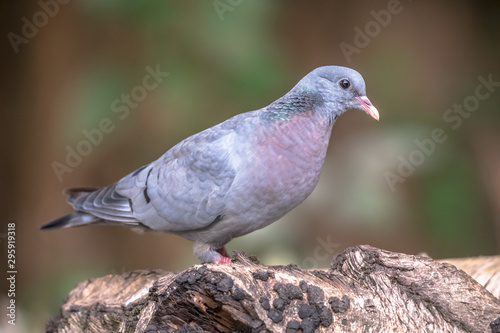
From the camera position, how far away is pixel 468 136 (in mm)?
6004

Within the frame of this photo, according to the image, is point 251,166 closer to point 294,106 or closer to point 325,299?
point 294,106

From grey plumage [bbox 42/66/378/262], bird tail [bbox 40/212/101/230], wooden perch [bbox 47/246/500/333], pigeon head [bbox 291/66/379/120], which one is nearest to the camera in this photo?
wooden perch [bbox 47/246/500/333]

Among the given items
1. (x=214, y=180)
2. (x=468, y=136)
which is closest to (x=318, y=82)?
(x=214, y=180)

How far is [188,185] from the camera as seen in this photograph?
137 inches

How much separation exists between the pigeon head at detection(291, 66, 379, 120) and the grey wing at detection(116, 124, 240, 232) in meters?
0.52

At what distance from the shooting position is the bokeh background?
4.98m

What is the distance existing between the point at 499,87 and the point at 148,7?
11.2 ft

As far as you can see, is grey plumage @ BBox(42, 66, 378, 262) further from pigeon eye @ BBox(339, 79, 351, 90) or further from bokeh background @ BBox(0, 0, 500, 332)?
bokeh background @ BBox(0, 0, 500, 332)

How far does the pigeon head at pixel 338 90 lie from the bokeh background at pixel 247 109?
153cm

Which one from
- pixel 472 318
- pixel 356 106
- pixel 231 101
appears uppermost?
pixel 231 101

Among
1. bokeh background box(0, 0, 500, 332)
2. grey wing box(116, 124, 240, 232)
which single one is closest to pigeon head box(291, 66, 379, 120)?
grey wing box(116, 124, 240, 232)

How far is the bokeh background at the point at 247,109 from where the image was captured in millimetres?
4984

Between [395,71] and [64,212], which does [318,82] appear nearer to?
[395,71]

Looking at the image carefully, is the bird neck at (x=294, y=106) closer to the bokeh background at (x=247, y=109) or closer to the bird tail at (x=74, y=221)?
the bird tail at (x=74, y=221)
